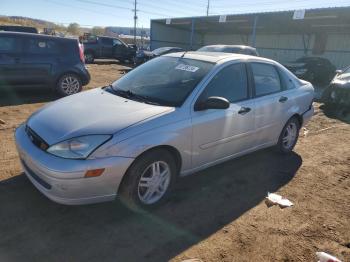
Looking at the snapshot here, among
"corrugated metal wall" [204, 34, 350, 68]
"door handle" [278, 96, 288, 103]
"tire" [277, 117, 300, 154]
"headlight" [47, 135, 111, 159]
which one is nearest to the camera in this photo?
"headlight" [47, 135, 111, 159]

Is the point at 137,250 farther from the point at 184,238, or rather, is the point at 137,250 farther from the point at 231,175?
the point at 231,175

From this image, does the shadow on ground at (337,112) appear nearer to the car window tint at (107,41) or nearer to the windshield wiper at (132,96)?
the windshield wiper at (132,96)

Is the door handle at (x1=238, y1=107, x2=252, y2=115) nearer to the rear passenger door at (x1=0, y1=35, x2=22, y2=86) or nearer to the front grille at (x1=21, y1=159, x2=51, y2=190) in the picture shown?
the front grille at (x1=21, y1=159, x2=51, y2=190)

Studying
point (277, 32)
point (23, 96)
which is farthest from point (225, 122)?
point (277, 32)

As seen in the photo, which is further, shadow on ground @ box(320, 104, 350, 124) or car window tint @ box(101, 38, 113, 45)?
car window tint @ box(101, 38, 113, 45)

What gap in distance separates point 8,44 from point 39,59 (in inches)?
29.8

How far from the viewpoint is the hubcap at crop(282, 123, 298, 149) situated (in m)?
5.33

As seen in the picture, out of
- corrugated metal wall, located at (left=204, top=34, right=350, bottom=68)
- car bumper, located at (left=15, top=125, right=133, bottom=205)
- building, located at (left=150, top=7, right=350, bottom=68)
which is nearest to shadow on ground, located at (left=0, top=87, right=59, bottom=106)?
car bumper, located at (left=15, top=125, right=133, bottom=205)

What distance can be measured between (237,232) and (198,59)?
2.18 meters

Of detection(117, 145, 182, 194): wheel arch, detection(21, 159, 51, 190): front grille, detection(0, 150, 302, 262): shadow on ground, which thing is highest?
detection(117, 145, 182, 194): wheel arch

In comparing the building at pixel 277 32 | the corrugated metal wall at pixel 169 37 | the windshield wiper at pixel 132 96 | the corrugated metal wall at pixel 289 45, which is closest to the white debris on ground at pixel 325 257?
the windshield wiper at pixel 132 96

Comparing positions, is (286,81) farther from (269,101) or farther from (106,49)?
(106,49)

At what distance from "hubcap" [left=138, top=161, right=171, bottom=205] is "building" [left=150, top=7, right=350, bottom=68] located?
18.9m

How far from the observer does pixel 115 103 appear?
12.0 ft
